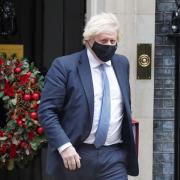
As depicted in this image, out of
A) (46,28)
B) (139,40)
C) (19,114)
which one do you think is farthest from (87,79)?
(46,28)

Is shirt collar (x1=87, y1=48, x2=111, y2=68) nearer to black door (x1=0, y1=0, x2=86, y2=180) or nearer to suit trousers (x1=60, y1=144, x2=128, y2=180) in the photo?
suit trousers (x1=60, y1=144, x2=128, y2=180)

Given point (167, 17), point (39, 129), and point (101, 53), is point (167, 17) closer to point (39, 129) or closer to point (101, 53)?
point (39, 129)

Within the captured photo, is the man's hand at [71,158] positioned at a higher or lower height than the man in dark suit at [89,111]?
lower

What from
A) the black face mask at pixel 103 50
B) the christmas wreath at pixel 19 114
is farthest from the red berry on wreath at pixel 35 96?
the black face mask at pixel 103 50

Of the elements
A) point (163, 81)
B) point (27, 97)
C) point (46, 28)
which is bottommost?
point (27, 97)

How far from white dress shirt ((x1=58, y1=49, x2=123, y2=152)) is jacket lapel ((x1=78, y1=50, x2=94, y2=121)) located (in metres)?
0.03

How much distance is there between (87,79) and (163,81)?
2.13 meters

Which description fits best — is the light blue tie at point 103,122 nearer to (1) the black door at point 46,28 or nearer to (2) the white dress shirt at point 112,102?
(2) the white dress shirt at point 112,102

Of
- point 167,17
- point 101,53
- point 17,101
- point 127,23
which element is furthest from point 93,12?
point 101,53

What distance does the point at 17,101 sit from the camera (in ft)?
19.1

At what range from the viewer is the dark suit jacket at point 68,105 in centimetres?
410

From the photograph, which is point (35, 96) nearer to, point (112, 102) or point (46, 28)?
point (46, 28)

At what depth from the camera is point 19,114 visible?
5805 millimetres

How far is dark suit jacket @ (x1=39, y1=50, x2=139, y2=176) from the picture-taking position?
4098 mm
